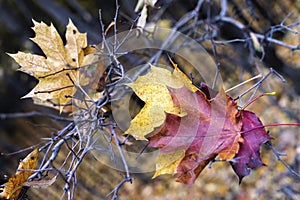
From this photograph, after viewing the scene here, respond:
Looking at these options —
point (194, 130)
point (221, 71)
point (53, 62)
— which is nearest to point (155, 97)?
point (194, 130)

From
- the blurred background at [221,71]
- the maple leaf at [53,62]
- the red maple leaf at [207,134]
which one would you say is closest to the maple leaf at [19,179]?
the maple leaf at [53,62]

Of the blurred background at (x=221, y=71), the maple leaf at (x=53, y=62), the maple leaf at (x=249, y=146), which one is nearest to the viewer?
the maple leaf at (x=249, y=146)

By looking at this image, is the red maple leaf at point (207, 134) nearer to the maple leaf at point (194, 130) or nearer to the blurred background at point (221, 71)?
the maple leaf at point (194, 130)

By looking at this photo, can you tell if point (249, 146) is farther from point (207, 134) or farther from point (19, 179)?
point (19, 179)

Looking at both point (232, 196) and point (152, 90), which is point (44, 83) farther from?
point (232, 196)

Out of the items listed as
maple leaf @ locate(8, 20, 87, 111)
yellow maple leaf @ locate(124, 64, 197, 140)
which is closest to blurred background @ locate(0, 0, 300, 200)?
maple leaf @ locate(8, 20, 87, 111)

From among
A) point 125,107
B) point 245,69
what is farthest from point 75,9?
point 125,107

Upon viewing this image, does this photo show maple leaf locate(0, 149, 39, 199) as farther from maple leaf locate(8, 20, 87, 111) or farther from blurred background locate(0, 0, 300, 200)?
blurred background locate(0, 0, 300, 200)
